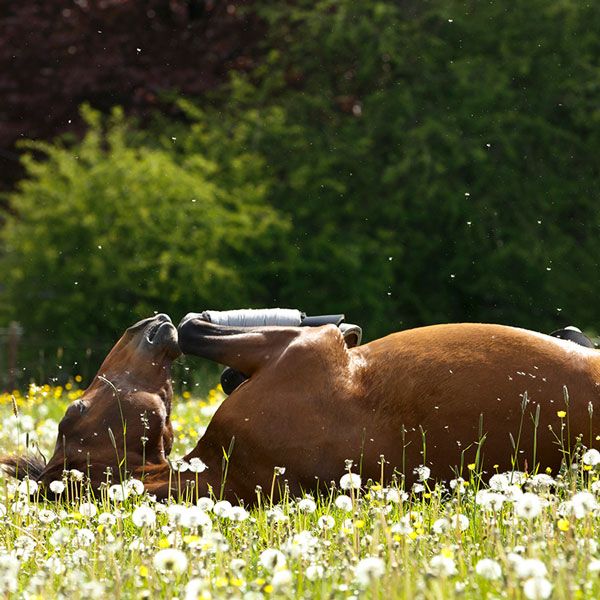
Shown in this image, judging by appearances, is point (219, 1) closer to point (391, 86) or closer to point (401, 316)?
point (391, 86)

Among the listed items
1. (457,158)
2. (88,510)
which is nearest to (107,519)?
(88,510)

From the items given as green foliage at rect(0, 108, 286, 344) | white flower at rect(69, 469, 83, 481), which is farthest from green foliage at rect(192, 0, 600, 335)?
white flower at rect(69, 469, 83, 481)

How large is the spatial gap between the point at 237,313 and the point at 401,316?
11.5m

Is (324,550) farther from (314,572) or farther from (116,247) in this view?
(116,247)

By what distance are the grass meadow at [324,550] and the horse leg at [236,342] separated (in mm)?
484

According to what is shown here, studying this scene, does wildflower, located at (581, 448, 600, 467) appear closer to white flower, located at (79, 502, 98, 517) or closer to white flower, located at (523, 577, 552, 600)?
white flower, located at (79, 502, 98, 517)

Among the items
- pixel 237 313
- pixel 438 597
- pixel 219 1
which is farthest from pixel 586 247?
pixel 438 597

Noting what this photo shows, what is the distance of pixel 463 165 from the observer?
54.3 ft

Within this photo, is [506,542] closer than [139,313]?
Yes

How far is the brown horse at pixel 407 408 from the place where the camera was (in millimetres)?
4629

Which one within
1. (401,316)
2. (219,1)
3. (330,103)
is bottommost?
(401,316)

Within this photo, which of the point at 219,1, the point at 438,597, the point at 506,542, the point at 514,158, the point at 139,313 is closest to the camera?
the point at 438,597

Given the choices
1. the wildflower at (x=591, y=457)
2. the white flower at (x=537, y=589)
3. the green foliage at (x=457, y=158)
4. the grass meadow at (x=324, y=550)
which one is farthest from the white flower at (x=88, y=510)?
the green foliage at (x=457, y=158)

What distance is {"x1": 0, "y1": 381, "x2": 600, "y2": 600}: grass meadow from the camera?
8.91 feet
